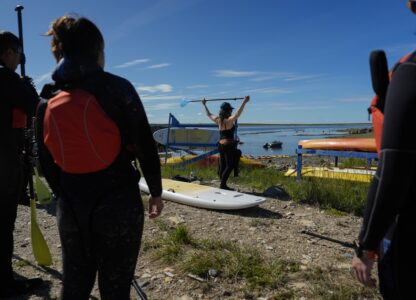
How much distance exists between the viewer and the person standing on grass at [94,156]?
165 centimetres

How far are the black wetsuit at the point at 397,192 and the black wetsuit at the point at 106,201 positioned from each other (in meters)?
1.08

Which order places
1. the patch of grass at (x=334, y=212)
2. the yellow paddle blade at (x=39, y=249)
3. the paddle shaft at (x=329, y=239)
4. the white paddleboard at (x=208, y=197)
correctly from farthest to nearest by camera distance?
the white paddleboard at (x=208, y=197)
the patch of grass at (x=334, y=212)
the paddle shaft at (x=329, y=239)
the yellow paddle blade at (x=39, y=249)

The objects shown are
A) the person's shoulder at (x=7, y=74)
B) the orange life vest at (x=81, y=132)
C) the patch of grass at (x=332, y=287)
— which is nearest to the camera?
the orange life vest at (x=81, y=132)

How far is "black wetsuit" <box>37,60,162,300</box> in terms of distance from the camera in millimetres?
1676

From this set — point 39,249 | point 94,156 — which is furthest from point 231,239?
point 94,156

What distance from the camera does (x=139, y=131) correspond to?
1723 mm

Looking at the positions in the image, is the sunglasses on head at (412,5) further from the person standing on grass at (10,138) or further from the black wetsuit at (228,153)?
the black wetsuit at (228,153)

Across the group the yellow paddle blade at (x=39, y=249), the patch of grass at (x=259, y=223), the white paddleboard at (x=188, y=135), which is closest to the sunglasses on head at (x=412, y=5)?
the yellow paddle blade at (x=39, y=249)

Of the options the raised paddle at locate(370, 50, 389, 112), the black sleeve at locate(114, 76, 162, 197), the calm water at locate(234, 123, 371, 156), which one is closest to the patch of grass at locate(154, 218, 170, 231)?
the black sleeve at locate(114, 76, 162, 197)

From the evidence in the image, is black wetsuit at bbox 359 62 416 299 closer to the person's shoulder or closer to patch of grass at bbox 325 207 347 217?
the person's shoulder

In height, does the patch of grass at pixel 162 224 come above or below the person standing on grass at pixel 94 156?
below

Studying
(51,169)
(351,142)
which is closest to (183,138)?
(351,142)

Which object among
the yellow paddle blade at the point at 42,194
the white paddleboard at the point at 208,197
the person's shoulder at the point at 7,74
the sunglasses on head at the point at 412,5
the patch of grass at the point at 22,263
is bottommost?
the patch of grass at the point at 22,263

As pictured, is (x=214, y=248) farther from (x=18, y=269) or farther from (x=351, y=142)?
(x=351, y=142)
